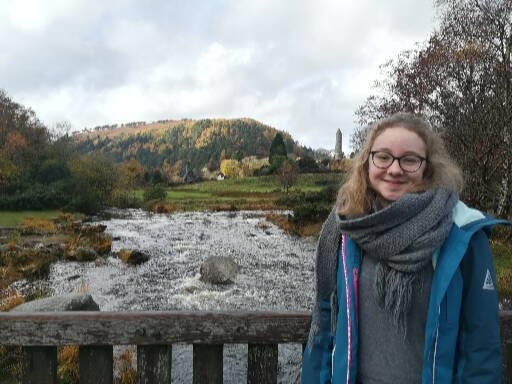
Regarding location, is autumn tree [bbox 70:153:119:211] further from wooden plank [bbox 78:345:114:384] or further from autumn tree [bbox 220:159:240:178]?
autumn tree [bbox 220:159:240:178]

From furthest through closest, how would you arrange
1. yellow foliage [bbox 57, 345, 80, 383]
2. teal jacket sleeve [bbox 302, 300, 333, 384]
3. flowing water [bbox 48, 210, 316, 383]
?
flowing water [bbox 48, 210, 316, 383] < yellow foliage [bbox 57, 345, 80, 383] < teal jacket sleeve [bbox 302, 300, 333, 384]

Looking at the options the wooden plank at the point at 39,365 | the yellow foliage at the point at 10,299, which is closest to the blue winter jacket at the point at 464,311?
the wooden plank at the point at 39,365

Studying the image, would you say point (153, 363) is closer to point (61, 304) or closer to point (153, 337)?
point (153, 337)

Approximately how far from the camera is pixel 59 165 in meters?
44.3

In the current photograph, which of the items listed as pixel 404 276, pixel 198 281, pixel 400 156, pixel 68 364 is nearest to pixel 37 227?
pixel 198 281

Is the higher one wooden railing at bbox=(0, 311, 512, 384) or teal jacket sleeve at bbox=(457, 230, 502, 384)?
teal jacket sleeve at bbox=(457, 230, 502, 384)

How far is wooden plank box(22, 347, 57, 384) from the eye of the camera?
2273mm

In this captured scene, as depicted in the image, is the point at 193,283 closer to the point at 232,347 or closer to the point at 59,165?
the point at 232,347

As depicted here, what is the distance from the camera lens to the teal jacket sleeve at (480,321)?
5.39ft

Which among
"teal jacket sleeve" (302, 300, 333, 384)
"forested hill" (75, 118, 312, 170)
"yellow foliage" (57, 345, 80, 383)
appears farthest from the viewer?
"forested hill" (75, 118, 312, 170)

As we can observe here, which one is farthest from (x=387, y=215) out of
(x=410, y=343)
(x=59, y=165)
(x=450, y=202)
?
(x=59, y=165)

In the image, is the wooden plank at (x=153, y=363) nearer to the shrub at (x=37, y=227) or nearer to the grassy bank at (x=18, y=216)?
the shrub at (x=37, y=227)

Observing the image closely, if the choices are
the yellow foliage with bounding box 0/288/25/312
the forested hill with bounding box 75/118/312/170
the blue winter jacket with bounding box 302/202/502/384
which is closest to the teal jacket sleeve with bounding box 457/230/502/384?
the blue winter jacket with bounding box 302/202/502/384

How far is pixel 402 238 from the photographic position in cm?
176
